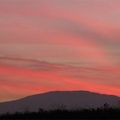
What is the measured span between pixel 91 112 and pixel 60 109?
6626 mm

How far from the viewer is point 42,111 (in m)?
63.8

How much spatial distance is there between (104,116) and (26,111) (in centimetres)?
1720

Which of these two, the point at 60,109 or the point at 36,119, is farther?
the point at 60,109

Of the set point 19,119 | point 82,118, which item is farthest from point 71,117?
point 19,119

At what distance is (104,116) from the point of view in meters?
51.4

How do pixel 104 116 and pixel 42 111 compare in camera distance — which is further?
pixel 42 111

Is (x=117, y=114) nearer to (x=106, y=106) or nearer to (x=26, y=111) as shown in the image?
(x=106, y=106)

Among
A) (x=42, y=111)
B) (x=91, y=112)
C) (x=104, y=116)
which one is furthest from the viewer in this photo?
(x=42, y=111)

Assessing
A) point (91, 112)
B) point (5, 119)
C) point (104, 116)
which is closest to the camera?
point (104, 116)

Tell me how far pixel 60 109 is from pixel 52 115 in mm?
4270

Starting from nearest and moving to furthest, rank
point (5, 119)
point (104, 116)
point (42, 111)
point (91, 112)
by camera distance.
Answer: point (104, 116)
point (91, 112)
point (5, 119)
point (42, 111)

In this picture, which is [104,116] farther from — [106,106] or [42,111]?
[42,111]

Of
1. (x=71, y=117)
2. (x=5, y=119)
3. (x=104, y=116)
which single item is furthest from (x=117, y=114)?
(x=5, y=119)

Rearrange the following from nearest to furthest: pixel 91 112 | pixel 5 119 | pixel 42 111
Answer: pixel 91 112, pixel 5 119, pixel 42 111
